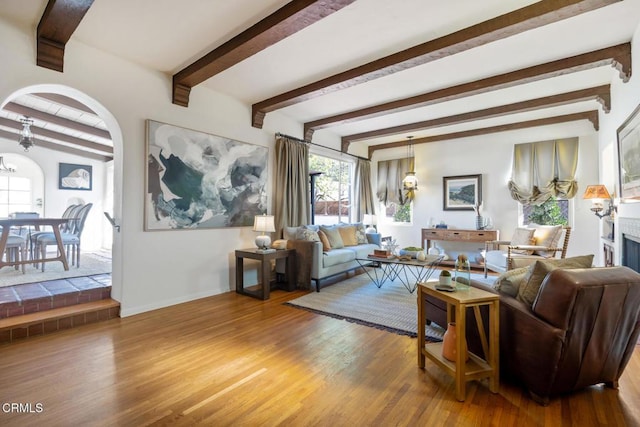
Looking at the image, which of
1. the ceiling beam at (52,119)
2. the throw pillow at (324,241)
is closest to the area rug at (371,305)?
the throw pillow at (324,241)

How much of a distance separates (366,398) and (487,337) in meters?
0.92

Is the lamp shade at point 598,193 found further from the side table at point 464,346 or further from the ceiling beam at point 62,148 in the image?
the ceiling beam at point 62,148

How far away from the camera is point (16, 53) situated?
2666mm

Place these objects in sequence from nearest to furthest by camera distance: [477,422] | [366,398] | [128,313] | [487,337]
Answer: [477,422]
[366,398]
[487,337]
[128,313]

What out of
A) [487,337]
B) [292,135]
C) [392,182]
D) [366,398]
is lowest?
[366,398]

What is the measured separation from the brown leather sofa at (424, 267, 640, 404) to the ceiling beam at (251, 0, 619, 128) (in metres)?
1.87

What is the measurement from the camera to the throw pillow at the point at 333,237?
508cm

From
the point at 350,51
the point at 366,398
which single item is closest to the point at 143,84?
the point at 350,51

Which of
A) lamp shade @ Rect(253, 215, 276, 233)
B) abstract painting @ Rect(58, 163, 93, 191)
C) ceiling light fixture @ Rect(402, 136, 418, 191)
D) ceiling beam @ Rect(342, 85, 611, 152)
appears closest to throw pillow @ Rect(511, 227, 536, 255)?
ceiling beam @ Rect(342, 85, 611, 152)

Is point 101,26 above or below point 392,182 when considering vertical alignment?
above

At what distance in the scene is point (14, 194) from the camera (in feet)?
22.3

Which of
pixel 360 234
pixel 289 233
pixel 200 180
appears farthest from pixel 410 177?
pixel 200 180

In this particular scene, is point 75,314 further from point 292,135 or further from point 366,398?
point 292,135

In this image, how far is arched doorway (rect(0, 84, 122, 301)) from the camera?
3157 millimetres
